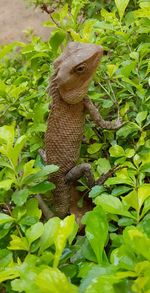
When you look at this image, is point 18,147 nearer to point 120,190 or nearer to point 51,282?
point 120,190

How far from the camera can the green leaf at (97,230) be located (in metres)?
1.50

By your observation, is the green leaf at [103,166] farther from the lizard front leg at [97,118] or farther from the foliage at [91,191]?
the lizard front leg at [97,118]

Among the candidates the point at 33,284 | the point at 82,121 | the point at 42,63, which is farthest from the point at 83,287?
the point at 42,63

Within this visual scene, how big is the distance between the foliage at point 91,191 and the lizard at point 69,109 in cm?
7

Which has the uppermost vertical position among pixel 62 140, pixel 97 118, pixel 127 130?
pixel 127 130

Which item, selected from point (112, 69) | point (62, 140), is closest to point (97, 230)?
point (112, 69)

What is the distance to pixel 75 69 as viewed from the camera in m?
3.06

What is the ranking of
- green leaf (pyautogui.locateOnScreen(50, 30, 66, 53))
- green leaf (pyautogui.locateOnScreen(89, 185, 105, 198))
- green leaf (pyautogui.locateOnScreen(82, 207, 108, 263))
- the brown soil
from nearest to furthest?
green leaf (pyautogui.locateOnScreen(82, 207, 108, 263)) → green leaf (pyautogui.locateOnScreen(89, 185, 105, 198)) → green leaf (pyautogui.locateOnScreen(50, 30, 66, 53)) → the brown soil

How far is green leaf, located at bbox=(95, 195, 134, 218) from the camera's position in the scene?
1614 millimetres

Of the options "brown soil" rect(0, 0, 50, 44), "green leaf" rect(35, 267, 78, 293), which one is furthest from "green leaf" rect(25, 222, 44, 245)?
"brown soil" rect(0, 0, 50, 44)

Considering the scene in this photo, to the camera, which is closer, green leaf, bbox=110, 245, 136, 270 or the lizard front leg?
green leaf, bbox=110, 245, 136, 270

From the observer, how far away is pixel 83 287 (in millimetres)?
1322

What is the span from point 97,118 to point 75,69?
39 cm

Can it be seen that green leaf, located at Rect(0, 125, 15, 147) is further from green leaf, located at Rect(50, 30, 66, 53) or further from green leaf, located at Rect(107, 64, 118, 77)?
green leaf, located at Rect(50, 30, 66, 53)
